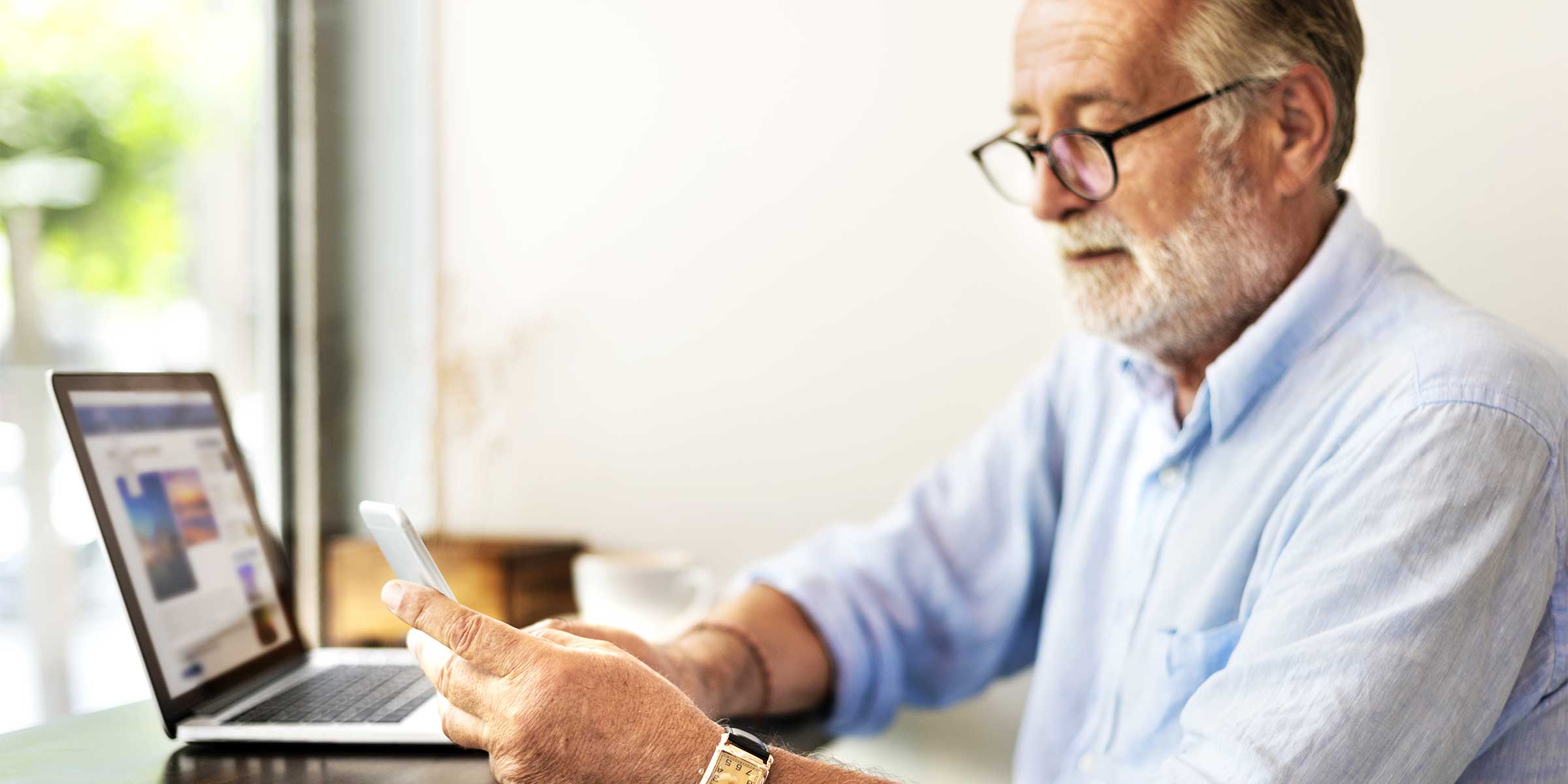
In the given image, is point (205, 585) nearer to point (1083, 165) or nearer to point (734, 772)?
point (734, 772)

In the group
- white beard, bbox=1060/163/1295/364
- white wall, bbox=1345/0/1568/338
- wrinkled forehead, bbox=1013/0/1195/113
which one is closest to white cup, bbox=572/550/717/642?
white beard, bbox=1060/163/1295/364

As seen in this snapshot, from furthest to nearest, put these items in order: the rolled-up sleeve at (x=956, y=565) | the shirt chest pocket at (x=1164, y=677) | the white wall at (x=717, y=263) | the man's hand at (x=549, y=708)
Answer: the white wall at (x=717, y=263) → the rolled-up sleeve at (x=956, y=565) → the shirt chest pocket at (x=1164, y=677) → the man's hand at (x=549, y=708)

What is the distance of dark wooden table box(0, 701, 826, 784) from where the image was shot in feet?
2.58

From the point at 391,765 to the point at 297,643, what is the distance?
0.30 meters

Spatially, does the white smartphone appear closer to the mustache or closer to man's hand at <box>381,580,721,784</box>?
man's hand at <box>381,580,721,784</box>

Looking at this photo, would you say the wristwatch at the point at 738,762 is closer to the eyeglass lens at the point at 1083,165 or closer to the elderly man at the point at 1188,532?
the elderly man at the point at 1188,532

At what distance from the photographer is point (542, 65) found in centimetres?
185

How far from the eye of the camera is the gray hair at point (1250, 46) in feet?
3.38

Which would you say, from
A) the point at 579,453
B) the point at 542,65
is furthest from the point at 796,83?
the point at 579,453

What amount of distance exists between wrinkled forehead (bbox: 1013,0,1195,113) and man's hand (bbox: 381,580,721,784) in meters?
0.67

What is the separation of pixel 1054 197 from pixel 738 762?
629 mm

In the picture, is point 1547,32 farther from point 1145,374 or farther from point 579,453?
point 579,453

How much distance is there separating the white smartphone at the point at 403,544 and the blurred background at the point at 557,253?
2.79 ft

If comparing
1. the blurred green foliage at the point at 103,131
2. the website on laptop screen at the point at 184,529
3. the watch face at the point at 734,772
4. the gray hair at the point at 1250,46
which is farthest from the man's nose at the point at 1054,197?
the blurred green foliage at the point at 103,131
